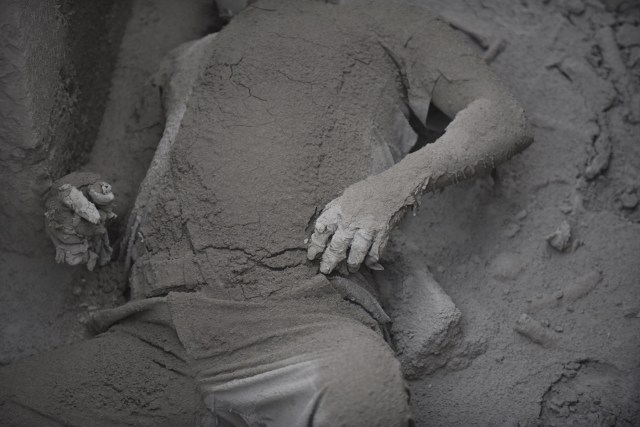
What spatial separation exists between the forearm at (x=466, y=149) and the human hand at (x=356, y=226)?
0.06 meters

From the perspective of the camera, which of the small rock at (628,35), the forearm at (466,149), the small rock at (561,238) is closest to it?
the forearm at (466,149)

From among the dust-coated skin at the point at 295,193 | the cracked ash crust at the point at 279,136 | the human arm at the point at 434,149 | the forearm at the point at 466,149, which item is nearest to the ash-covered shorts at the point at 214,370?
the dust-coated skin at the point at 295,193

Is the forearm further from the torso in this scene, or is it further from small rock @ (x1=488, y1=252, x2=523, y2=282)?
small rock @ (x1=488, y1=252, x2=523, y2=282)

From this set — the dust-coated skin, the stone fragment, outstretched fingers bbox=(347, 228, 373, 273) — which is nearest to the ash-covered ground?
the stone fragment

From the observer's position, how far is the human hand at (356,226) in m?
1.98

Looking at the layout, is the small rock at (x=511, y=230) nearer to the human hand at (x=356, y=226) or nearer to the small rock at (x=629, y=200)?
the small rock at (x=629, y=200)

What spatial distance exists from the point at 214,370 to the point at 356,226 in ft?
1.91

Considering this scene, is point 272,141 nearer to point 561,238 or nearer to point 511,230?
point 511,230

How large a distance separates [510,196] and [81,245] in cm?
159

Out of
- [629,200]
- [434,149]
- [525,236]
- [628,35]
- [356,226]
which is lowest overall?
[525,236]

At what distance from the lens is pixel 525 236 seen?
2.54m

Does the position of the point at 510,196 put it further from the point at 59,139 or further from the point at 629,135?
the point at 59,139

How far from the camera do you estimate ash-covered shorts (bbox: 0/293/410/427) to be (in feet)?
5.72

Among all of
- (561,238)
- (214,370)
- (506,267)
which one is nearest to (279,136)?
(214,370)
